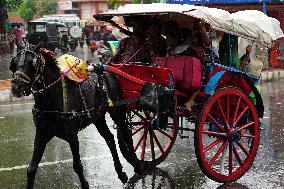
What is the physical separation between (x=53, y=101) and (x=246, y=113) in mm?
2734

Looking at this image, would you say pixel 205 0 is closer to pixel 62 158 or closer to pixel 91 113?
pixel 62 158

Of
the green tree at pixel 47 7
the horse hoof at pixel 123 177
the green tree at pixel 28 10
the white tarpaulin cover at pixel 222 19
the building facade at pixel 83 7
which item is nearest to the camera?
the white tarpaulin cover at pixel 222 19

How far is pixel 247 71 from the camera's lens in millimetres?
7211

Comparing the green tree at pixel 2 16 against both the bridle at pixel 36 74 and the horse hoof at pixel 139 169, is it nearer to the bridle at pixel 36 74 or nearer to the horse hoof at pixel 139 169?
the horse hoof at pixel 139 169

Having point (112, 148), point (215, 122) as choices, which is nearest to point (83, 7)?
point (112, 148)

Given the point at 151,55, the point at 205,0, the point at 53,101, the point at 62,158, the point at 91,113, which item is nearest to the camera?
the point at 53,101

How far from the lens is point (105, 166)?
7.38m

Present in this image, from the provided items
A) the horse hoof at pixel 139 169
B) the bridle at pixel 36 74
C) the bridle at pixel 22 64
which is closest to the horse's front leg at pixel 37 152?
the bridle at pixel 36 74

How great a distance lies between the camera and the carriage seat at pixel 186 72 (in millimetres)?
6207

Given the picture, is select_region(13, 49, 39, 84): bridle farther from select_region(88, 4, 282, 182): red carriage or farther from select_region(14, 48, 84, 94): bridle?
select_region(88, 4, 282, 182): red carriage

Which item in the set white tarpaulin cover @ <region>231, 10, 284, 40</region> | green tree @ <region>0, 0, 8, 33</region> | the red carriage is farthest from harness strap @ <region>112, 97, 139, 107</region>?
green tree @ <region>0, 0, 8, 33</region>

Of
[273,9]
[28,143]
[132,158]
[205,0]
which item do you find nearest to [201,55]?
[132,158]

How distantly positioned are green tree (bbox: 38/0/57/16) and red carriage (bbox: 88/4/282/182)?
79.3 m

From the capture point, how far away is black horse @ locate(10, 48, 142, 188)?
5188 millimetres
